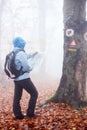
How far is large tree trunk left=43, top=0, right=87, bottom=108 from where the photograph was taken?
34.4ft

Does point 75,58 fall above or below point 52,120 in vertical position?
above

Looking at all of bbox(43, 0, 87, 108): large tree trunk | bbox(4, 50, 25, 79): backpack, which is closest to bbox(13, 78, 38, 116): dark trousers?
bbox(4, 50, 25, 79): backpack

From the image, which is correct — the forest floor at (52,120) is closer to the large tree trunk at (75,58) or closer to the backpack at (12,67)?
the large tree trunk at (75,58)

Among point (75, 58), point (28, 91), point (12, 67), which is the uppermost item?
point (75, 58)

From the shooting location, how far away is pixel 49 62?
5188cm

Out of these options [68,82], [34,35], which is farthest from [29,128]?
[34,35]

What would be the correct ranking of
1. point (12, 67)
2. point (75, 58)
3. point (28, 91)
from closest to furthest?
point (12, 67), point (28, 91), point (75, 58)

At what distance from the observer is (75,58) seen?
413 inches

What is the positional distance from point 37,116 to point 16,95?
33.2 inches

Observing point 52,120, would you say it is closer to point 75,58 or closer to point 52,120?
point 52,120

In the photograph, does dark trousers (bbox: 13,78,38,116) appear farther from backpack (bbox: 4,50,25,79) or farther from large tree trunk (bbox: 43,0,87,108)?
large tree trunk (bbox: 43,0,87,108)

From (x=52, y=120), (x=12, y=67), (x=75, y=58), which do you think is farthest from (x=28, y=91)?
(x=75, y=58)

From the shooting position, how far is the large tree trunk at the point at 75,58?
10477 mm

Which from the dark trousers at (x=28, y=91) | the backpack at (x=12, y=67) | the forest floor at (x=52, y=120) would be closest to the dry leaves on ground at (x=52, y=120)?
the forest floor at (x=52, y=120)
